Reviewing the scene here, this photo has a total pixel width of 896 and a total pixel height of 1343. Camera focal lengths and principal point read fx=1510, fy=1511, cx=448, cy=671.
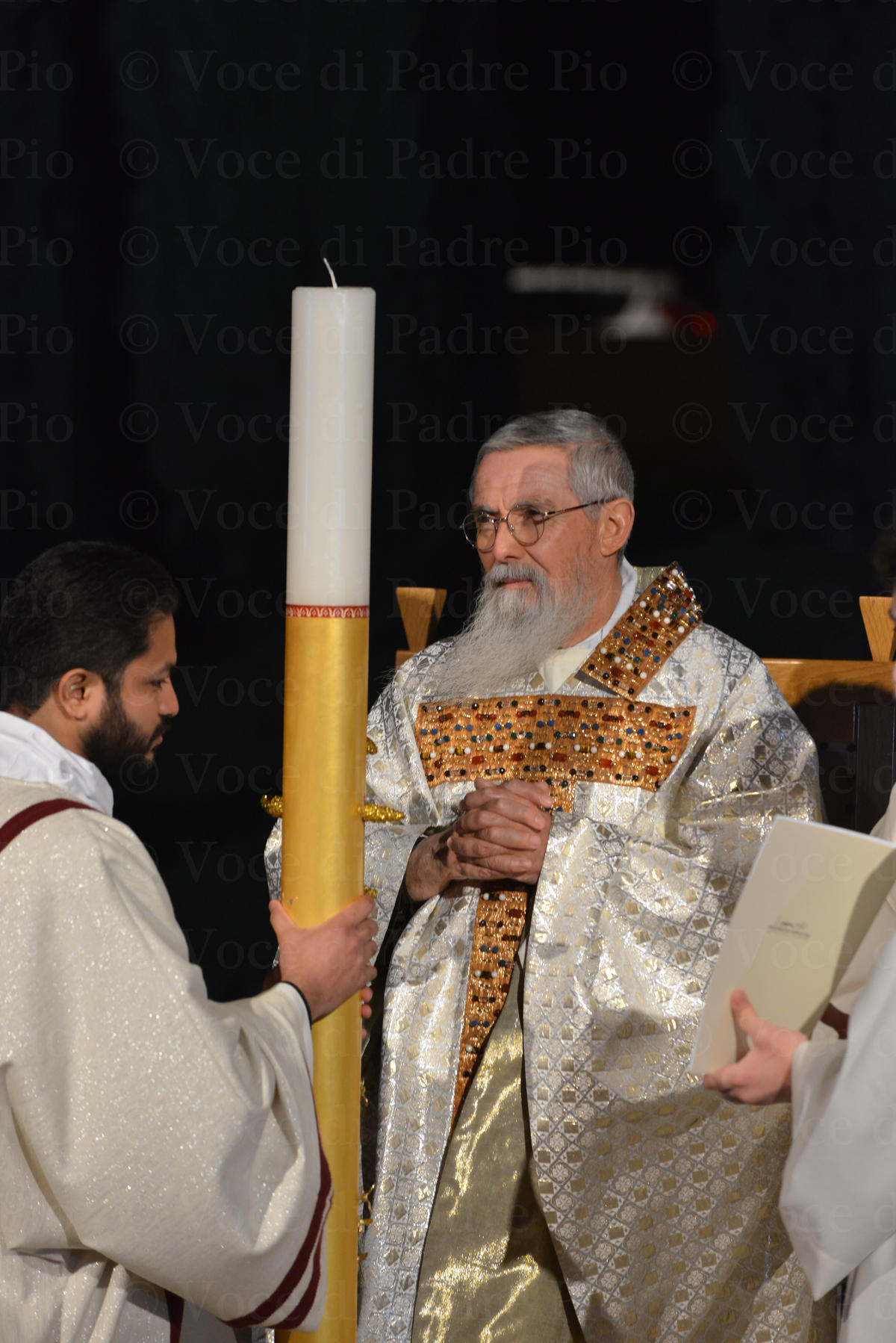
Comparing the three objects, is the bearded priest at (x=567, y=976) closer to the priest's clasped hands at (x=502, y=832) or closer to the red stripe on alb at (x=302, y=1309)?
the priest's clasped hands at (x=502, y=832)

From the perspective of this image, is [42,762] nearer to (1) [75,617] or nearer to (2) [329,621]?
(1) [75,617]

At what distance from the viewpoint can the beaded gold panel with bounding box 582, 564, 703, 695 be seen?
10.3 feet

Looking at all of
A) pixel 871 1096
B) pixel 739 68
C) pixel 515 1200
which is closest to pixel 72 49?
pixel 739 68

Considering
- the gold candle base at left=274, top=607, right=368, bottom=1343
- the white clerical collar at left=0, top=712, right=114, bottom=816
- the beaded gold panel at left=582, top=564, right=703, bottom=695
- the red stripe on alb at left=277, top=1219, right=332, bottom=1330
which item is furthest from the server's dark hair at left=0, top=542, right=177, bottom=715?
the beaded gold panel at left=582, top=564, right=703, bottom=695

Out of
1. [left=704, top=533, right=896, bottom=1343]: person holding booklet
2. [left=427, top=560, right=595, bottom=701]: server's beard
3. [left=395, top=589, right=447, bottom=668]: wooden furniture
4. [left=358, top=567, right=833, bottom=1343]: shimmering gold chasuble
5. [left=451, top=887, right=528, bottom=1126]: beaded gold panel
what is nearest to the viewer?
[left=704, top=533, right=896, bottom=1343]: person holding booklet

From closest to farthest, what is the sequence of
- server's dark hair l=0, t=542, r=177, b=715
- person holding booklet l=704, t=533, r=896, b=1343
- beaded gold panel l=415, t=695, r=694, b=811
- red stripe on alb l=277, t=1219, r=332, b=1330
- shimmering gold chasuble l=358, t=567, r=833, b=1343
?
red stripe on alb l=277, t=1219, r=332, b=1330
person holding booklet l=704, t=533, r=896, b=1343
server's dark hair l=0, t=542, r=177, b=715
shimmering gold chasuble l=358, t=567, r=833, b=1343
beaded gold panel l=415, t=695, r=694, b=811

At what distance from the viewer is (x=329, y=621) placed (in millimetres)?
1737

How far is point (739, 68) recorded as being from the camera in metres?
4.09

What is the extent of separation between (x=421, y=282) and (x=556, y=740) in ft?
5.66

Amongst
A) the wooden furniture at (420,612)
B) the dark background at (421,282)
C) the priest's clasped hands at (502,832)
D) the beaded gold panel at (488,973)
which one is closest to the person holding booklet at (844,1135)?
the priest's clasped hands at (502,832)

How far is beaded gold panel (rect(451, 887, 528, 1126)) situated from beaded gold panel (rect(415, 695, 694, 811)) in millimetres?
233

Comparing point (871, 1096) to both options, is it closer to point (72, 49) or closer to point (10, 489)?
point (10, 489)

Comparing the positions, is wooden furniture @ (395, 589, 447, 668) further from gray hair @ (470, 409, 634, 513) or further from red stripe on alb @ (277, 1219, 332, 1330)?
red stripe on alb @ (277, 1219, 332, 1330)

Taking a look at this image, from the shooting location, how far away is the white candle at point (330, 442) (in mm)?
1696
